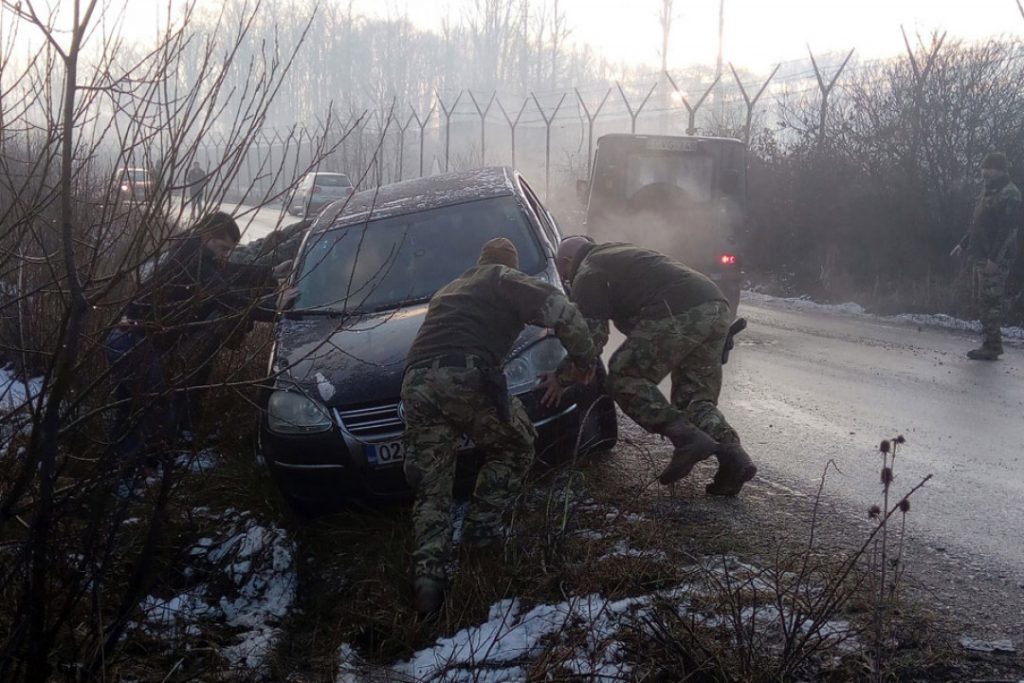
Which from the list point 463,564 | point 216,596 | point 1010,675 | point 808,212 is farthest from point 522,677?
point 808,212

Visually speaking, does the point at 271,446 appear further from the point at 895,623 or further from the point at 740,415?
the point at 740,415

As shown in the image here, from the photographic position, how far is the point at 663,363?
14.6ft

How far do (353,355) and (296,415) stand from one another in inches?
16.3

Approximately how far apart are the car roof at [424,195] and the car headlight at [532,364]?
161cm

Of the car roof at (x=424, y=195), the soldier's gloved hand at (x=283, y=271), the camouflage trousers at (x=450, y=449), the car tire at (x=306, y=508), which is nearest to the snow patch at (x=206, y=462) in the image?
the car tire at (x=306, y=508)

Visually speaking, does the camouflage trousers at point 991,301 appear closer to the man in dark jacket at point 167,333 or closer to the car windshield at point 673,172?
the car windshield at point 673,172

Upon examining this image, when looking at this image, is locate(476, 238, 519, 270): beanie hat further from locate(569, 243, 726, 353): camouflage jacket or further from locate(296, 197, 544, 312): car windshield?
locate(296, 197, 544, 312): car windshield

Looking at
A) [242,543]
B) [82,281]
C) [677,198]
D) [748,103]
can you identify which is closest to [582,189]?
[677,198]

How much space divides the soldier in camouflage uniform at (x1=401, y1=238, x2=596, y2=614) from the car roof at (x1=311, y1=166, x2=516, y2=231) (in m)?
1.89

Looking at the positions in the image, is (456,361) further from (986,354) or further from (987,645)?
(986,354)

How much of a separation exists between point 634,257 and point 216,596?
8.51 feet

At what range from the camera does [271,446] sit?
4367 mm

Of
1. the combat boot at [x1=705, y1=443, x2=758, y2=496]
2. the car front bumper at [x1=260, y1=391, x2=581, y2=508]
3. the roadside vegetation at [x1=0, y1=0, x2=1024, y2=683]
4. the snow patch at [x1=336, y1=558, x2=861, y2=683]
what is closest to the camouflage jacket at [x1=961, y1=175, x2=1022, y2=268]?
the roadside vegetation at [x1=0, y1=0, x2=1024, y2=683]

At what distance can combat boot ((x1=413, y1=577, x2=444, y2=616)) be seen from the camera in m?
3.57
